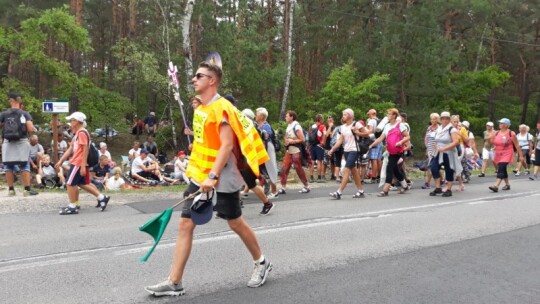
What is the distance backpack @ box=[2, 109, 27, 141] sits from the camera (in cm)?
976

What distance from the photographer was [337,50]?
2794 centimetres

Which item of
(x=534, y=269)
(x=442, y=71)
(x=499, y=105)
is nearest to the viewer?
(x=534, y=269)

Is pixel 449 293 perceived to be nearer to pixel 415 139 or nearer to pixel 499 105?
pixel 415 139

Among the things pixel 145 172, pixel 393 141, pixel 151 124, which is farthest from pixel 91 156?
pixel 151 124

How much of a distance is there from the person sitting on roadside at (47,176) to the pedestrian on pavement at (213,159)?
357 inches

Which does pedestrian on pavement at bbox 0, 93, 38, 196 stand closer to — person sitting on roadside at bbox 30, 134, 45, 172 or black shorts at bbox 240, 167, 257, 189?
person sitting on roadside at bbox 30, 134, 45, 172

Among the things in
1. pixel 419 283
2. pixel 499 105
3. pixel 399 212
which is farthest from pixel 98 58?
pixel 419 283

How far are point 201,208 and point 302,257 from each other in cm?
183

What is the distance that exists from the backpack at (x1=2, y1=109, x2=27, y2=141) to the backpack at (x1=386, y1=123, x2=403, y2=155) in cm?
751

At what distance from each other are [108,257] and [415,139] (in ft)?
75.7

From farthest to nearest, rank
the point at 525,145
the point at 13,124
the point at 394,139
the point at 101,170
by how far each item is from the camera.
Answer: the point at 525,145
the point at 101,170
the point at 394,139
the point at 13,124

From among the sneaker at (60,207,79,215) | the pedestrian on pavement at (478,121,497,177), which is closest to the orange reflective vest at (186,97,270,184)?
the sneaker at (60,207,79,215)

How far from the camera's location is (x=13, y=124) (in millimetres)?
9773

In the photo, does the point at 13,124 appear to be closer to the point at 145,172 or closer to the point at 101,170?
the point at 101,170
